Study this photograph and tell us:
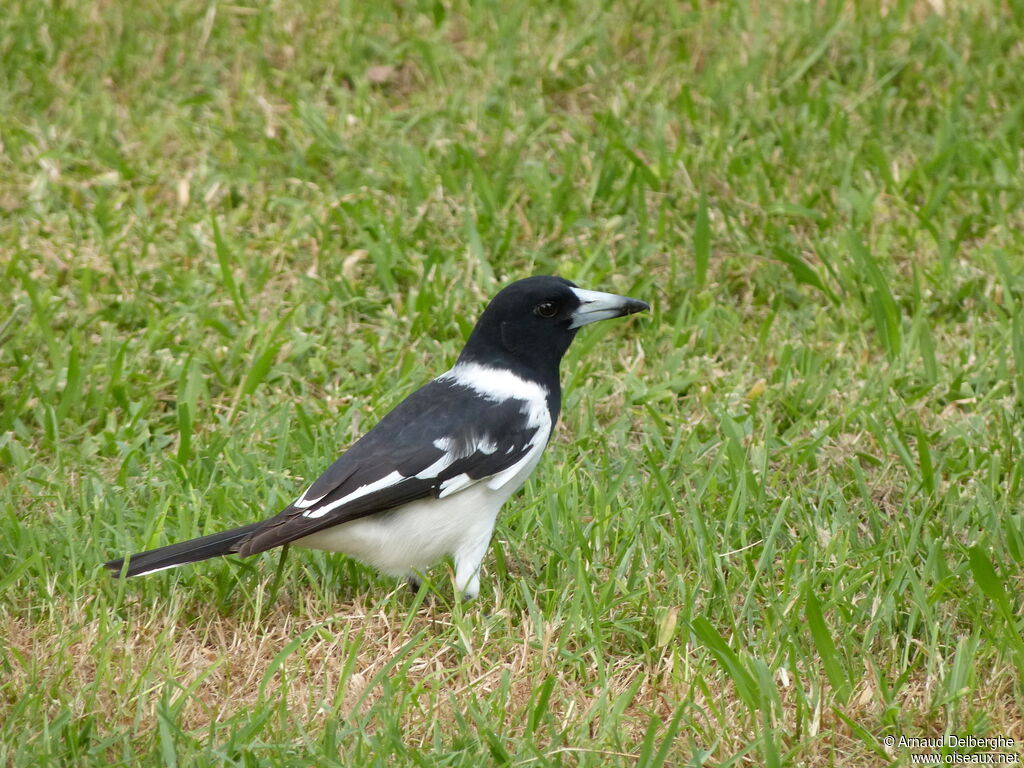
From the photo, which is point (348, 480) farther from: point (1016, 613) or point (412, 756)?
point (1016, 613)

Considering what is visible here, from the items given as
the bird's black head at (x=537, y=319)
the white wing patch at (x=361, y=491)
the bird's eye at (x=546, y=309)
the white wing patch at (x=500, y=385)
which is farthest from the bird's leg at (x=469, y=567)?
the bird's eye at (x=546, y=309)

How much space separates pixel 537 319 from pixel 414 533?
85 cm

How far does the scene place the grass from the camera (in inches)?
146

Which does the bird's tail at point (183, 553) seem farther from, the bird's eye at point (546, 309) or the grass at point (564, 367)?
the bird's eye at point (546, 309)

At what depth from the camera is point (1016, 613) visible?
4086 millimetres

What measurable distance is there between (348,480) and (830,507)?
1.75m

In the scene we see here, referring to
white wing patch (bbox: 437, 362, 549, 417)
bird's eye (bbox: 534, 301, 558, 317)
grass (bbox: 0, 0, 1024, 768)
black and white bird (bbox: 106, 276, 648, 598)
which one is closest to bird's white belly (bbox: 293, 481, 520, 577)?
black and white bird (bbox: 106, 276, 648, 598)

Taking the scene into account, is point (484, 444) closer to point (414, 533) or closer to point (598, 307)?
point (414, 533)

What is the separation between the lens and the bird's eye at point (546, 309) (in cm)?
447

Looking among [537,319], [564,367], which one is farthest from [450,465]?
[564,367]

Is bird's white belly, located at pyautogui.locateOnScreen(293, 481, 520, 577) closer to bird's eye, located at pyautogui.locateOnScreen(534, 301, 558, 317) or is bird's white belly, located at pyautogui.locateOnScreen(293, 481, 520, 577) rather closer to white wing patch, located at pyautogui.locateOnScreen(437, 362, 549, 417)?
white wing patch, located at pyautogui.locateOnScreen(437, 362, 549, 417)

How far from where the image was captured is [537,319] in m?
4.48

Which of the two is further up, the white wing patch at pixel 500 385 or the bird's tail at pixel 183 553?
the white wing patch at pixel 500 385

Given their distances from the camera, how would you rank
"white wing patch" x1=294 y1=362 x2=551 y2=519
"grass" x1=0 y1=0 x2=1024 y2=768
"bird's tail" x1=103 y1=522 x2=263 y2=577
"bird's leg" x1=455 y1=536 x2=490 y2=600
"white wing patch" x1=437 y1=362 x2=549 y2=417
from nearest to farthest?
"grass" x1=0 y1=0 x2=1024 y2=768, "bird's tail" x1=103 y1=522 x2=263 y2=577, "white wing patch" x1=294 y1=362 x2=551 y2=519, "bird's leg" x1=455 y1=536 x2=490 y2=600, "white wing patch" x1=437 y1=362 x2=549 y2=417
